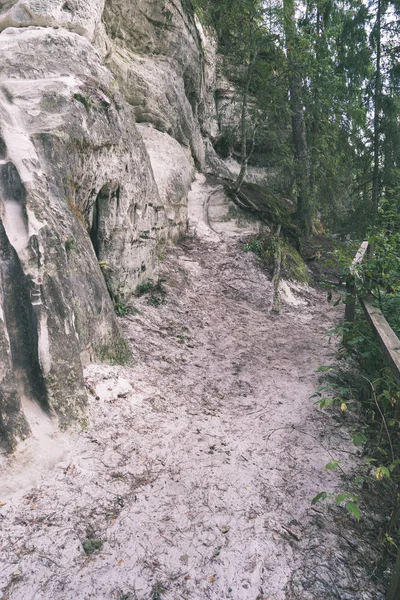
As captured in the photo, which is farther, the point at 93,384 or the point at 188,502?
the point at 93,384

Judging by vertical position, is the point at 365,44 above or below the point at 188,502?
above

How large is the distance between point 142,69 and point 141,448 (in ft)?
32.7

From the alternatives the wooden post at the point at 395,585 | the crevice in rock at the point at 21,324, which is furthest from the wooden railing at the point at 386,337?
the crevice in rock at the point at 21,324

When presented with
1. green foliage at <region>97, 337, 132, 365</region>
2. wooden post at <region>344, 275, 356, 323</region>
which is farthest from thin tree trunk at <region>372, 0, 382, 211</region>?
green foliage at <region>97, 337, 132, 365</region>

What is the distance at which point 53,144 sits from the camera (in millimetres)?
4938

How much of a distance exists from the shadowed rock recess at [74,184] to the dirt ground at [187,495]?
1.71 ft

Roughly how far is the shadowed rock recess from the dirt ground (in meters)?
0.52

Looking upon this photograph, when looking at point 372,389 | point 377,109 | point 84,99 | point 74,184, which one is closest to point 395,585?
point 372,389

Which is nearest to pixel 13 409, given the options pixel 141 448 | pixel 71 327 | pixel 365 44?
pixel 71 327

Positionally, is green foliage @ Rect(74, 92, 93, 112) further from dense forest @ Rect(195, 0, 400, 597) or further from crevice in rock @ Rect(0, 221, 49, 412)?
dense forest @ Rect(195, 0, 400, 597)

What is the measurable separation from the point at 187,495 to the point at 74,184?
4194mm

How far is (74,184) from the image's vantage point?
5477 mm

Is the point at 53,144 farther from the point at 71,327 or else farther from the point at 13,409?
the point at 13,409

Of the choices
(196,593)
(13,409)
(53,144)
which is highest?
(53,144)
